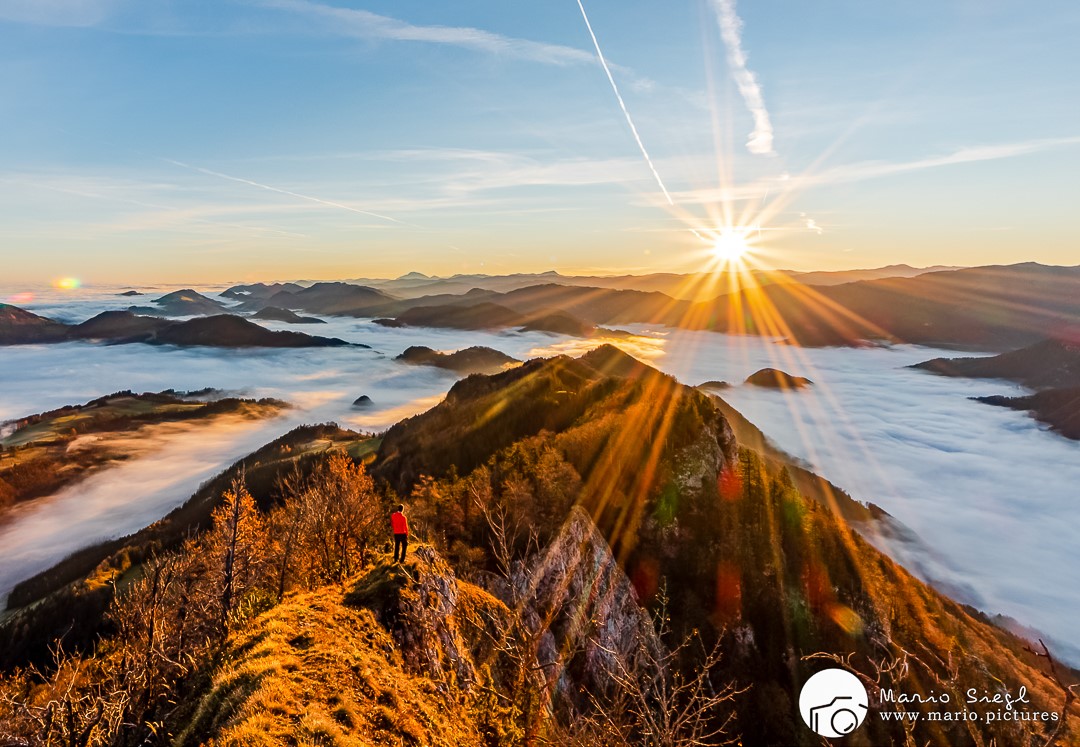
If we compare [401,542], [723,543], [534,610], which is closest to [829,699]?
[401,542]

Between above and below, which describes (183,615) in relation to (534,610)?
above

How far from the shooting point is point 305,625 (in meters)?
18.6

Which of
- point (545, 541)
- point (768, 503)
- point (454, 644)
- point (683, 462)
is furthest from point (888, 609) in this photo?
point (454, 644)

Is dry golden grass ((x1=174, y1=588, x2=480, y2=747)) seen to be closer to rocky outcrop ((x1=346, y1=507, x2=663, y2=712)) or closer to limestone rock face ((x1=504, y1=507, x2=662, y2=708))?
rocky outcrop ((x1=346, y1=507, x2=663, y2=712))

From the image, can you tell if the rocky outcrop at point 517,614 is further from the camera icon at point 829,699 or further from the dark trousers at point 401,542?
the camera icon at point 829,699

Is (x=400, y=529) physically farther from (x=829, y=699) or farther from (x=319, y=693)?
(x=829, y=699)

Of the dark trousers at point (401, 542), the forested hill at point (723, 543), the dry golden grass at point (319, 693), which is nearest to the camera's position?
the dry golden grass at point (319, 693)

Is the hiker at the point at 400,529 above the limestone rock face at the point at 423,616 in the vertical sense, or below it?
above

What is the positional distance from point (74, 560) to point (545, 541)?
166 m

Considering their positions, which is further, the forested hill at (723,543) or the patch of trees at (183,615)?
the forested hill at (723,543)

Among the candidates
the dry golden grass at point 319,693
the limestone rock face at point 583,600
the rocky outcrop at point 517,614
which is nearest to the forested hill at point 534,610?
the dry golden grass at point 319,693

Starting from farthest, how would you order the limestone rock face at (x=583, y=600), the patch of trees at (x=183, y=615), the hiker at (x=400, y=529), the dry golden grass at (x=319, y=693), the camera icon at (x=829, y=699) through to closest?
the limestone rock face at (x=583, y=600) < the hiker at (x=400, y=529) < the camera icon at (x=829, y=699) < the patch of trees at (x=183, y=615) < the dry golden grass at (x=319, y=693)

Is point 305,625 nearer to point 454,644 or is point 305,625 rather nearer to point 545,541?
point 454,644

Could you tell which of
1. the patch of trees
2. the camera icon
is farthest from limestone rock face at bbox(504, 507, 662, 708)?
the camera icon
